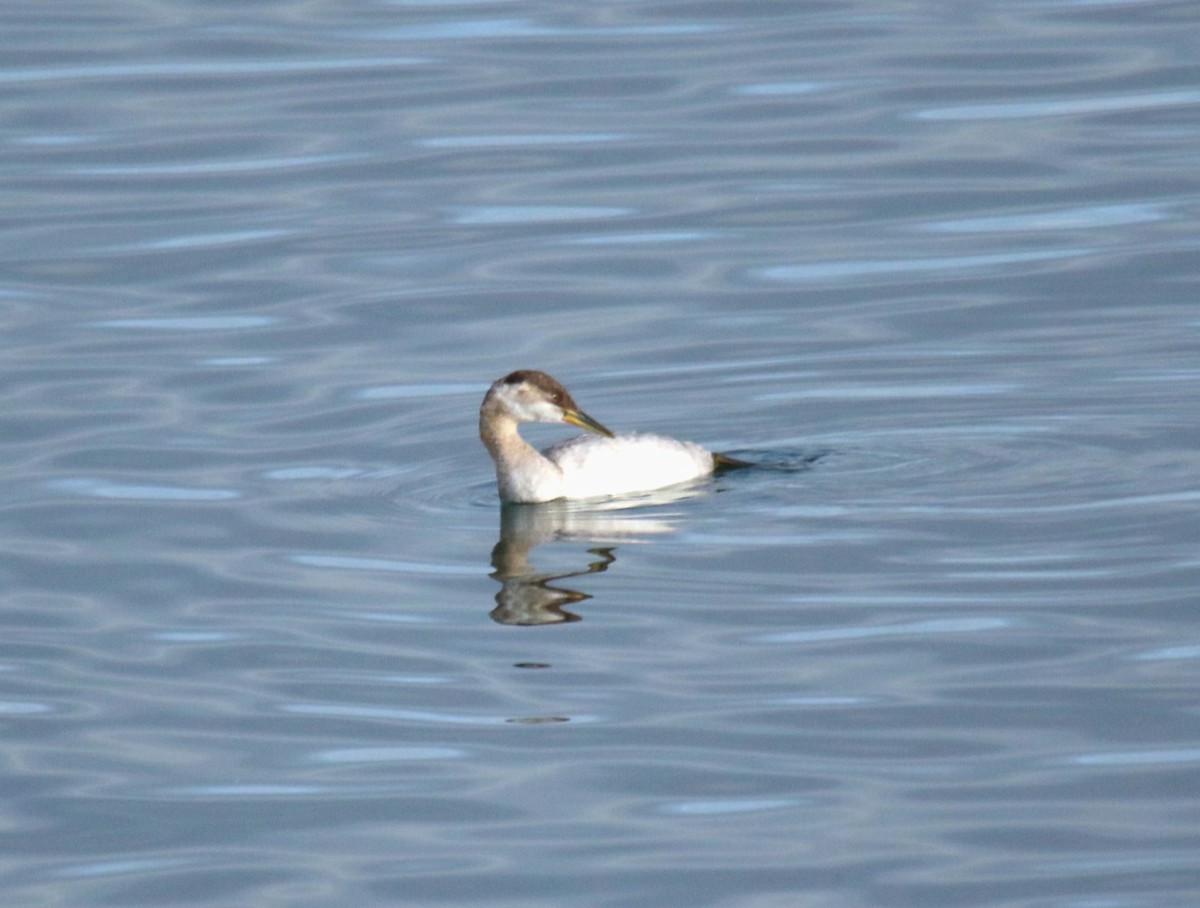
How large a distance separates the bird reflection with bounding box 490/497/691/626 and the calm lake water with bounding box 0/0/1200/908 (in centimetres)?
4

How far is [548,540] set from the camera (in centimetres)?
1241

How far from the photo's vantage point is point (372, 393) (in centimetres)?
1542

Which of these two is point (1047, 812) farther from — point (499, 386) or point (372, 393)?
point (372, 393)

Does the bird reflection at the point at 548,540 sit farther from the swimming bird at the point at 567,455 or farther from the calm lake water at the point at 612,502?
the swimming bird at the point at 567,455

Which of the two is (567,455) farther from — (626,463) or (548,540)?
(548,540)

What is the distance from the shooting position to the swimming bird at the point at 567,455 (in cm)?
1303

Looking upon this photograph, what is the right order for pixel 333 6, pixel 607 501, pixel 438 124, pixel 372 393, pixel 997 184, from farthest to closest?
pixel 333 6 < pixel 438 124 < pixel 997 184 < pixel 372 393 < pixel 607 501

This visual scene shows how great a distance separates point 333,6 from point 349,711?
2004cm

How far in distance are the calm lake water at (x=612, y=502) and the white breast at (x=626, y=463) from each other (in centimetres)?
15

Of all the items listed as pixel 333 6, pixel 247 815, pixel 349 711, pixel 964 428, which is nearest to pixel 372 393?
pixel 964 428

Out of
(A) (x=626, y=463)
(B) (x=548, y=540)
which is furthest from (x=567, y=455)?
(B) (x=548, y=540)

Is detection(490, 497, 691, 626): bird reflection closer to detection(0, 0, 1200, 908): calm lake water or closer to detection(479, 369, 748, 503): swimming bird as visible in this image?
detection(0, 0, 1200, 908): calm lake water

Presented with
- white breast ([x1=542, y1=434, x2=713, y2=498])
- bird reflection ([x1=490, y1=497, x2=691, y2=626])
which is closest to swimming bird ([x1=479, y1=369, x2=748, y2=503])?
white breast ([x1=542, y1=434, x2=713, y2=498])

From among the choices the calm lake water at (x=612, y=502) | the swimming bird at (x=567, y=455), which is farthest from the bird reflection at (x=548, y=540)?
the swimming bird at (x=567, y=455)
